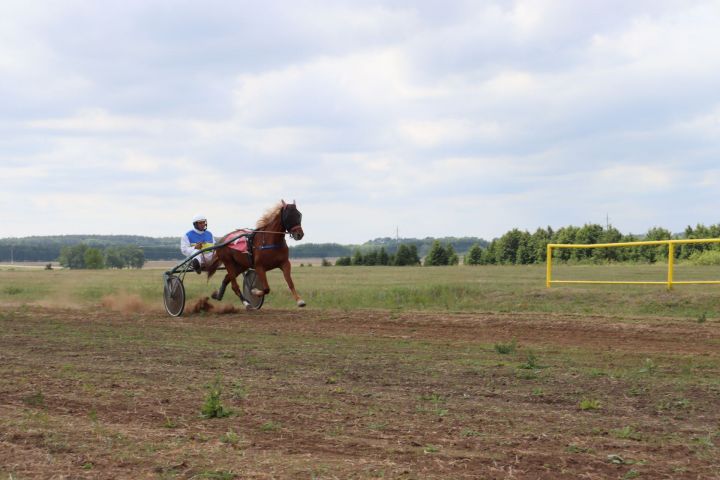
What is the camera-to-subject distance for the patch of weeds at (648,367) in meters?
8.36

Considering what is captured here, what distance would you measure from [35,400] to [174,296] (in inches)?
400

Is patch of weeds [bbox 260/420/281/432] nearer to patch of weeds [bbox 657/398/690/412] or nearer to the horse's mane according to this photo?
patch of weeds [bbox 657/398/690/412]

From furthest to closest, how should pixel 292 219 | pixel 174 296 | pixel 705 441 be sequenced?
1. pixel 174 296
2. pixel 292 219
3. pixel 705 441

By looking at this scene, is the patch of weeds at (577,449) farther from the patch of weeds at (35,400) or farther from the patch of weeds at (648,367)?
the patch of weeds at (35,400)

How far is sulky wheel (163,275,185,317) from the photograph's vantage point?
1664cm

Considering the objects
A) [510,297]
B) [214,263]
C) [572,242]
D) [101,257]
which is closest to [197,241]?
[214,263]

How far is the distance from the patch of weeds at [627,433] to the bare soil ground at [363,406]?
2cm

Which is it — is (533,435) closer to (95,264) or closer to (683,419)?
(683,419)

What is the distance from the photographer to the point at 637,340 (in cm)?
1143

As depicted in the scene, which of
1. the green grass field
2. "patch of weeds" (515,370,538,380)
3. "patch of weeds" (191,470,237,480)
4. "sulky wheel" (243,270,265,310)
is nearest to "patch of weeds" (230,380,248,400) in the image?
"patch of weeds" (191,470,237,480)

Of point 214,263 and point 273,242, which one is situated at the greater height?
point 273,242

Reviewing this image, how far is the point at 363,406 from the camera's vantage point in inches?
254

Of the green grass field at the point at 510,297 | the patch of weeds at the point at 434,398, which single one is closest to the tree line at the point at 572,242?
the green grass field at the point at 510,297

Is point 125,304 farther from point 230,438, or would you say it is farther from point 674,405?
point 674,405
